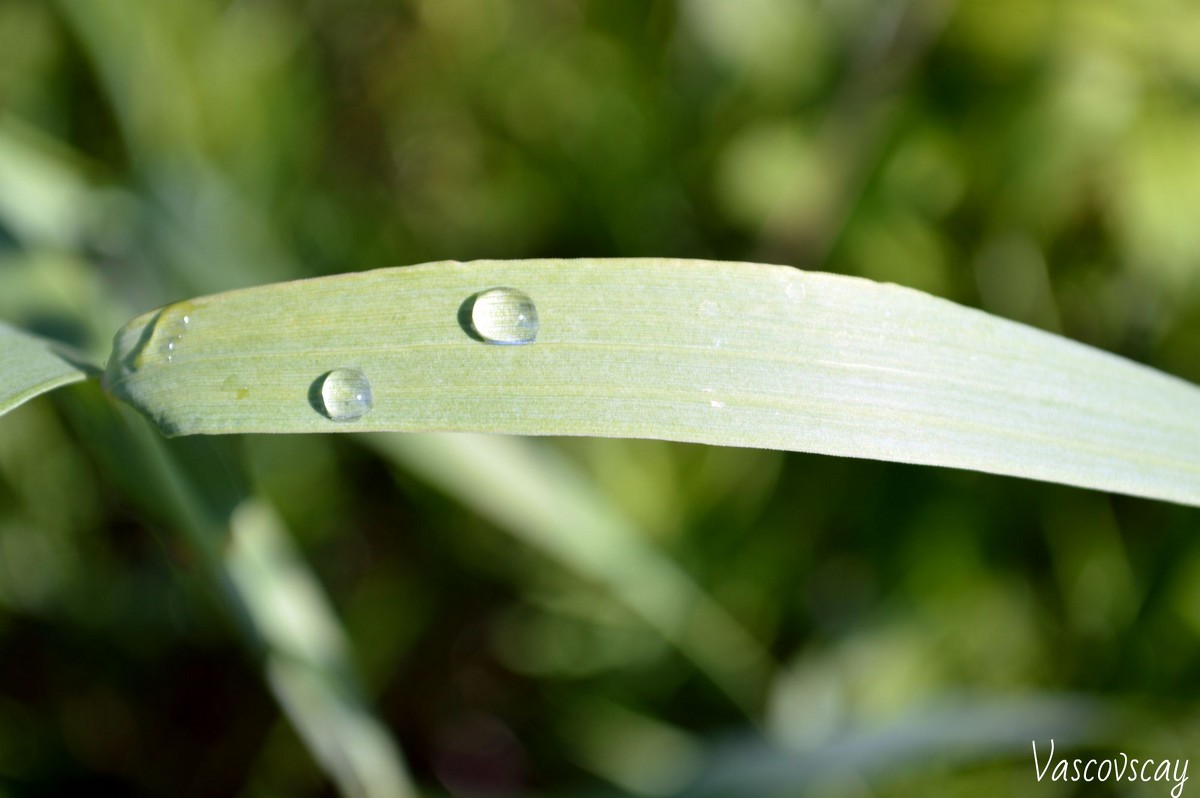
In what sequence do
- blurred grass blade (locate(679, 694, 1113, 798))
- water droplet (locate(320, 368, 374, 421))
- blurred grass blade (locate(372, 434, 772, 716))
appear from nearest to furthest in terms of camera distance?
water droplet (locate(320, 368, 374, 421)), blurred grass blade (locate(679, 694, 1113, 798)), blurred grass blade (locate(372, 434, 772, 716))

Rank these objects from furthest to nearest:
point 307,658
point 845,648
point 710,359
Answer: point 845,648 → point 307,658 → point 710,359

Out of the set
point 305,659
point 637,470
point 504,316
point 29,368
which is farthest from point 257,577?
point 637,470

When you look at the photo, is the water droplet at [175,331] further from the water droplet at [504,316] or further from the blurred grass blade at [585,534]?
the blurred grass blade at [585,534]

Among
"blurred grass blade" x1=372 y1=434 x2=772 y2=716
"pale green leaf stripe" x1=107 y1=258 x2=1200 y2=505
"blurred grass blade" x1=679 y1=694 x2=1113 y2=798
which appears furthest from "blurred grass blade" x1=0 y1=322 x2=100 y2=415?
"blurred grass blade" x1=679 y1=694 x2=1113 y2=798

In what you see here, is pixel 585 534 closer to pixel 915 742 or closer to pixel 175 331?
pixel 915 742

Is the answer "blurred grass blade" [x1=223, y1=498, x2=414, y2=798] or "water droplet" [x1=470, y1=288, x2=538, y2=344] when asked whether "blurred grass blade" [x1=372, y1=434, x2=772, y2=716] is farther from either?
"water droplet" [x1=470, y1=288, x2=538, y2=344]

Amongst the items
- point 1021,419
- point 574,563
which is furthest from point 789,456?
point 1021,419

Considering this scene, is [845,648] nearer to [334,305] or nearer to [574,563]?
[574,563]
